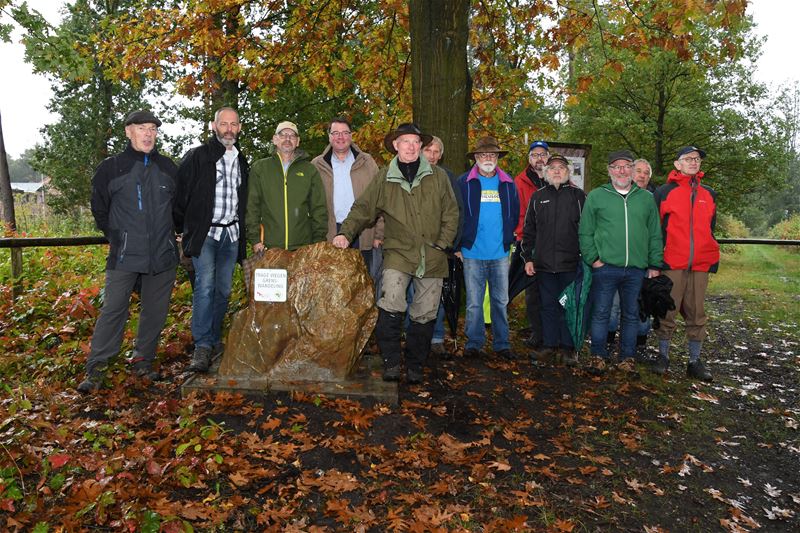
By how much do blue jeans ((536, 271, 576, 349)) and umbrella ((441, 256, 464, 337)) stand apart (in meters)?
0.93

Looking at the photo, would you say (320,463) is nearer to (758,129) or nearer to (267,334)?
(267,334)

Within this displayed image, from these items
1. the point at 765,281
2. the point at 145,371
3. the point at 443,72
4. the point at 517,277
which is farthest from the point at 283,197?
the point at 765,281

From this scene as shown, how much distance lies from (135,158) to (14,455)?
2677mm

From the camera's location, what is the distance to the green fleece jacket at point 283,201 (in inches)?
220

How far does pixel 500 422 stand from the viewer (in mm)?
4828

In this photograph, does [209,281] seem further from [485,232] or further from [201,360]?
[485,232]

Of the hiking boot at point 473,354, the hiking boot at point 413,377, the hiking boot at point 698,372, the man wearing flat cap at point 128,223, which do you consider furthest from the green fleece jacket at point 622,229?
the man wearing flat cap at point 128,223

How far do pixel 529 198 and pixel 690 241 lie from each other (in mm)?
1966

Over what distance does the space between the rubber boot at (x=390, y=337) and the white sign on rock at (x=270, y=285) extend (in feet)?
3.10

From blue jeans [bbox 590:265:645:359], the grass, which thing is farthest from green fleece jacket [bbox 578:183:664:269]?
the grass

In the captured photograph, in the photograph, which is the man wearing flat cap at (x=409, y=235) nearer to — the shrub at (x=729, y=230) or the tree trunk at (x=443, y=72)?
the tree trunk at (x=443, y=72)

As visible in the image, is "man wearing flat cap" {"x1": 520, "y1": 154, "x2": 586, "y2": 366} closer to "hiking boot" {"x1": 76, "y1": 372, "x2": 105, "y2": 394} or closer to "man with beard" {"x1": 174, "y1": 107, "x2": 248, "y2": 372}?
"man with beard" {"x1": 174, "y1": 107, "x2": 248, "y2": 372}

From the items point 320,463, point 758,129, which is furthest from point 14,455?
point 758,129

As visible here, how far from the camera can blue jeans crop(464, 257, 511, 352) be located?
6430mm
